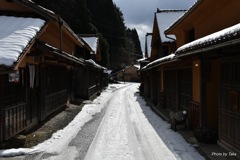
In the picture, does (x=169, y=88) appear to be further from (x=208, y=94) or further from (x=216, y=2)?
(x=216, y=2)

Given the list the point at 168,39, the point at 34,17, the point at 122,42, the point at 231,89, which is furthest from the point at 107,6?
the point at 231,89

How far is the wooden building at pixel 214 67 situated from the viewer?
24.9 ft

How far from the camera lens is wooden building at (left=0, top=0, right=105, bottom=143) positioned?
28.8ft

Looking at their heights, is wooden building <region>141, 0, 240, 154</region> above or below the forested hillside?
below

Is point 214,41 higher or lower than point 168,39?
lower

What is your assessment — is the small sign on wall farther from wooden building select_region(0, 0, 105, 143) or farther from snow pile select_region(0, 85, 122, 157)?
snow pile select_region(0, 85, 122, 157)

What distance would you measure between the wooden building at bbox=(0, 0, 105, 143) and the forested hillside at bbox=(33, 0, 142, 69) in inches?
941

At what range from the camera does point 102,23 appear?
236 ft

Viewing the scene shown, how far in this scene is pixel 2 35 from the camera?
9.69 meters

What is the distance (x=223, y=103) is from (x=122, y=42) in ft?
237

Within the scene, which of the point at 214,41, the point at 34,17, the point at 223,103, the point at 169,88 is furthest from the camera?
the point at 169,88

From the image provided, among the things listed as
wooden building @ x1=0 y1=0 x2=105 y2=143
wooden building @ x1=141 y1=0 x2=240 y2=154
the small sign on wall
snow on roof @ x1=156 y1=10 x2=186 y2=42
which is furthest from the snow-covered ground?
snow on roof @ x1=156 y1=10 x2=186 y2=42

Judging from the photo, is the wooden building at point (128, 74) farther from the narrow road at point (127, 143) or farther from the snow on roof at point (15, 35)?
the snow on roof at point (15, 35)

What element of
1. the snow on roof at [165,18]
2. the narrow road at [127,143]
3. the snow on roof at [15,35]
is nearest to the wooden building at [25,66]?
the snow on roof at [15,35]
